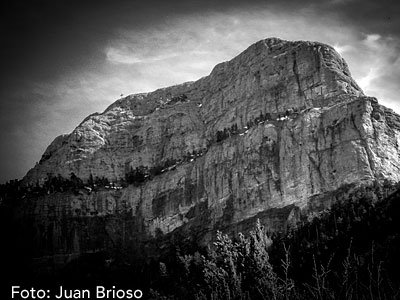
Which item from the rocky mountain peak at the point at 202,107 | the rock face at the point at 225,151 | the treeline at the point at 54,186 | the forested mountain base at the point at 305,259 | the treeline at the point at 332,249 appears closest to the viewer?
the treeline at the point at 332,249

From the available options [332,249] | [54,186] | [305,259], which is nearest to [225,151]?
[54,186]

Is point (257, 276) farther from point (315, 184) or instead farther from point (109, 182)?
point (109, 182)

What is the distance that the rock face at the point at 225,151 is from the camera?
80750 mm

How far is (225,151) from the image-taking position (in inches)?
3812

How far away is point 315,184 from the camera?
78.8 m

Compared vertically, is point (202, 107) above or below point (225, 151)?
above

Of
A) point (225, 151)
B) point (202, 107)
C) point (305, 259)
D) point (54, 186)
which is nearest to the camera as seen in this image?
point (305, 259)

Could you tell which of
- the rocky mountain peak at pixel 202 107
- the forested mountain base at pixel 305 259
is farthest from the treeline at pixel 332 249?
A: the rocky mountain peak at pixel 202 107

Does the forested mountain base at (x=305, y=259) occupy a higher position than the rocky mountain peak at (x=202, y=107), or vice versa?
the rocky mountain peak at (x=202, y=107)

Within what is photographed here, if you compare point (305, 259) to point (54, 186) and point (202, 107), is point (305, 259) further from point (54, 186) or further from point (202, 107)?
point (202, 107)

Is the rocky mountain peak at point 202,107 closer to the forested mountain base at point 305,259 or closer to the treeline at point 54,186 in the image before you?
the treeline at point 54,186

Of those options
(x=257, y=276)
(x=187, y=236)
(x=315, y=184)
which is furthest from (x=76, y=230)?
(x=257, y=276)

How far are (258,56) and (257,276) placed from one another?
101665mm

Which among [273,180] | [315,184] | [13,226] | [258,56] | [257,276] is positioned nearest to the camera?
[257,276]
